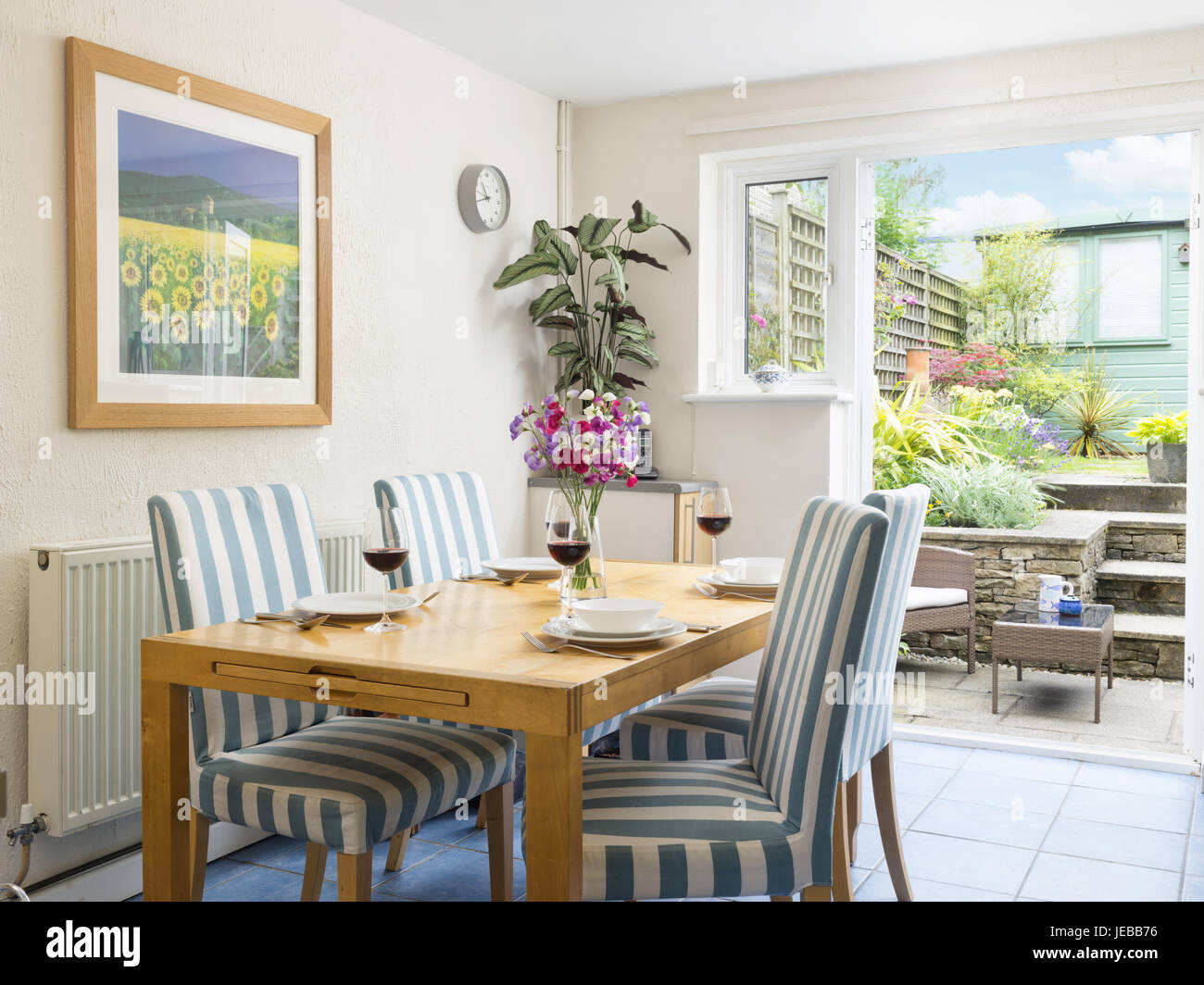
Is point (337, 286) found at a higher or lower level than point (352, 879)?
higher

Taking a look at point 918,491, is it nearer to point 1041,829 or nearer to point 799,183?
point 1041,829

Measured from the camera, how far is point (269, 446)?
3.13 metres

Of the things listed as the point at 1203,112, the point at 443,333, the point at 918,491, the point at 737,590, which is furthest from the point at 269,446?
the point at 1203,112

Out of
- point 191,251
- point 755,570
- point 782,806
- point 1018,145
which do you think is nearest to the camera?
point 782,806

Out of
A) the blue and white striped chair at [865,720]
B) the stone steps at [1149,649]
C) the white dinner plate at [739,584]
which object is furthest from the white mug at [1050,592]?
the white dinner plate at [739,584]

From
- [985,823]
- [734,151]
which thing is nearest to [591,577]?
[985,823]

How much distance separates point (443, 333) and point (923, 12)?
6.05ft

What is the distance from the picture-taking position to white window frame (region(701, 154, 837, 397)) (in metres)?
4.24

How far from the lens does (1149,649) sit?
457cm

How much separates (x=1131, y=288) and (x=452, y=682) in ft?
11.8

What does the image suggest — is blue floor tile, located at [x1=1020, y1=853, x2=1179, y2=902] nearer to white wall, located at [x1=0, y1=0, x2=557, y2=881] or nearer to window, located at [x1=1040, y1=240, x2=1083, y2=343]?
white wall, located at [x1=0, y1=0, x2=557, y2=881]

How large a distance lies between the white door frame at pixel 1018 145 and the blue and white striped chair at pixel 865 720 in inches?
62.6

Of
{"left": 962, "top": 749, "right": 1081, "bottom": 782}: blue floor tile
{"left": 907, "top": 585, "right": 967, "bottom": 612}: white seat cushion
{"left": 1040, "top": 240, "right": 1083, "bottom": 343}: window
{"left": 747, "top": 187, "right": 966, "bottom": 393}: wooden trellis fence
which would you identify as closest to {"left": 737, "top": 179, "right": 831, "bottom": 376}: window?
{"left": 747, "top": 187, "right": 966, "bottom": 393}: wooden trellis fence

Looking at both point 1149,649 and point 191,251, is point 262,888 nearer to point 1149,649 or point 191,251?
point 191,251
